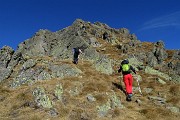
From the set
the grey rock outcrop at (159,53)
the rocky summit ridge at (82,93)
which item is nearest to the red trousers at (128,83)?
the rocky summit ridge at (82,93)

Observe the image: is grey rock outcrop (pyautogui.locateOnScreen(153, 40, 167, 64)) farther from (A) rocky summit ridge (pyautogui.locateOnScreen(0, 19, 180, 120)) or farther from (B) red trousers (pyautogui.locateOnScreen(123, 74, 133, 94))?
(B) red trousers (pyautogui.locateOnScreen(123, 74, 133, 94))

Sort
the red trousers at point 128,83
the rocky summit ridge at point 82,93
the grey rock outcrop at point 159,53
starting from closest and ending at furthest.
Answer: the rocky summit ridge at point 82,93, the red trousers at point 128,83, the grey rock outcrop at point 159,53

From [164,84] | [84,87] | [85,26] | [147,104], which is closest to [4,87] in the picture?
[84,87]

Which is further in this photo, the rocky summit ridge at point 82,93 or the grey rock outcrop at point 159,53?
the grey rock outcrop at point 159,53

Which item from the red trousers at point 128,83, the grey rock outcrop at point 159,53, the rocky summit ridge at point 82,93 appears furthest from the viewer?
the grey rock outcrop at point 159,53

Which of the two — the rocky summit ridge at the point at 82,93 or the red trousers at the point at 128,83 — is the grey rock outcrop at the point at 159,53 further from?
the red trousers at the point at 128,83

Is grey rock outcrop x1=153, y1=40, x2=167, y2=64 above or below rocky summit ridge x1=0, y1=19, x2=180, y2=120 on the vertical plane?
above

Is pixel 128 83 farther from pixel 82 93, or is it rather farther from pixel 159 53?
pixel 159 53

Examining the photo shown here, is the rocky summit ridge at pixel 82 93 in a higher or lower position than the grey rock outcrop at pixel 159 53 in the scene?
lower

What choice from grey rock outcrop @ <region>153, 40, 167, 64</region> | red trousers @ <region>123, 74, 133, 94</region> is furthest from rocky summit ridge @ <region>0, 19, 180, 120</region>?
grey rock outcrop @ <region>153, 40, 167, 64</region>

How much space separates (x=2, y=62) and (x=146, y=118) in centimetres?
3539

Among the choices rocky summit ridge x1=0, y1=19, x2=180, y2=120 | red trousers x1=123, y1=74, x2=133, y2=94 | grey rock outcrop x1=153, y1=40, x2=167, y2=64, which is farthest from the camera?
grey rock outcrop x1=153, y1=40, x2=167, y2=64

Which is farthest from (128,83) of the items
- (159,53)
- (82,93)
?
(159,53)

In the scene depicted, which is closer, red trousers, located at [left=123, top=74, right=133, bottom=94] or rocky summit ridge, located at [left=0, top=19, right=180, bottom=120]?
rocky summit ridge, located at [left=0, top=19, right=180, bottom=120]
